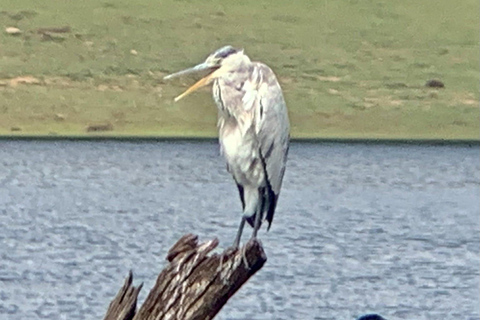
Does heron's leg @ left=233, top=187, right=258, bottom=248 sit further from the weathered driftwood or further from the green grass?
the green grass

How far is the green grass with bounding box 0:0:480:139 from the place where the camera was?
45.3 metres

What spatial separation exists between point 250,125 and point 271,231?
14771mm

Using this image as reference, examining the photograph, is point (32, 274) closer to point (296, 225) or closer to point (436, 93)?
point (296, 225)

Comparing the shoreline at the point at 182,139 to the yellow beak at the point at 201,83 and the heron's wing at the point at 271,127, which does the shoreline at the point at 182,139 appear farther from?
the yellow beak at the point at 201,83

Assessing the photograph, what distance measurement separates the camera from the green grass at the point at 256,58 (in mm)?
45344

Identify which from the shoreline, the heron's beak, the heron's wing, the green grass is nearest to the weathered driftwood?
the heron's beak

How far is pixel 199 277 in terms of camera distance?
5230mm

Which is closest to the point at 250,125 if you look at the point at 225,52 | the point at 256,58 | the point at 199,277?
the point at 225,52

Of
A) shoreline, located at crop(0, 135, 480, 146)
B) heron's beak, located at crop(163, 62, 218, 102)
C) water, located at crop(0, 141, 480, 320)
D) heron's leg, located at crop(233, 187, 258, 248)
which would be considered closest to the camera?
heron's beak, located at crop(163, 62, 218, 102)

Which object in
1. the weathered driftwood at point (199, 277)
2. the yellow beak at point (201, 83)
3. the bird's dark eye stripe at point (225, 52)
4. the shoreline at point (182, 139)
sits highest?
the bird's dark eye stripe at point (225, 52)

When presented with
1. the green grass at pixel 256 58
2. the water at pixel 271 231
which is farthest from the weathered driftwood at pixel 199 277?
the green grass at pixel 256 58

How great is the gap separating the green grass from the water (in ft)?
24.7

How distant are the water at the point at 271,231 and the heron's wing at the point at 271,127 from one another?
290 inches

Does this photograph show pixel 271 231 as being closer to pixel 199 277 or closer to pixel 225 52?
pixel 225 52
